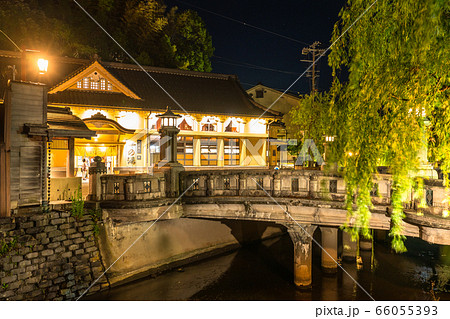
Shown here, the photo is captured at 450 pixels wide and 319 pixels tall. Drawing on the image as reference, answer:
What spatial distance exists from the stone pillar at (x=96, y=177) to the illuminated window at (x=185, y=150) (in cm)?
1292

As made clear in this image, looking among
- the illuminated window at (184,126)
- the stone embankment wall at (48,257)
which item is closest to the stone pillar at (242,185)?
the stone embankment wall at (48,257)

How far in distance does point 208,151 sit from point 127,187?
14.3 meters

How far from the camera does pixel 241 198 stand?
13352mm

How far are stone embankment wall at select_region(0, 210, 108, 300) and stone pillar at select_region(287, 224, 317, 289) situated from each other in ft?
26.1

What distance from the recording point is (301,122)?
105 feet

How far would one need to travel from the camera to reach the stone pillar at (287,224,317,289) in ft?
43.3

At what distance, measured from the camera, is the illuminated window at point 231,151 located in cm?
2778

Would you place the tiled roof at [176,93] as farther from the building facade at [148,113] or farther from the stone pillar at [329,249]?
the stone pillar at [329,249]

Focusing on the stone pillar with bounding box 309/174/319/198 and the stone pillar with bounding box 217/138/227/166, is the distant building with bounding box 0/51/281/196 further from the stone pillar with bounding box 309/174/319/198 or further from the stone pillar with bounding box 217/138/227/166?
the stone pillar with bounding box 309/174/319/198

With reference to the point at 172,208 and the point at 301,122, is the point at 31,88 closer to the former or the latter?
the point at 172,208

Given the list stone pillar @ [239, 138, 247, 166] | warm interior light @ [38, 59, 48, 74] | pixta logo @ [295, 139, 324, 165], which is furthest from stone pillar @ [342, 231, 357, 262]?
warm interior light @ [38, 59, 48, 74]

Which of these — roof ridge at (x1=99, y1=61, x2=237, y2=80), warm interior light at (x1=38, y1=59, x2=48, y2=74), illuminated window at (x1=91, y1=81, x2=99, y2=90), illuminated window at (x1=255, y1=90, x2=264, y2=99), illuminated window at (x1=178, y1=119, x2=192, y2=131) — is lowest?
illuminated window at (x1=178, y1=119, x2=192, y2=131)

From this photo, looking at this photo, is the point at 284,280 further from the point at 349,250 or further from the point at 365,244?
the point at 365,244

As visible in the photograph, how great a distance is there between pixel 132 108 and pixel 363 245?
1737 cm
